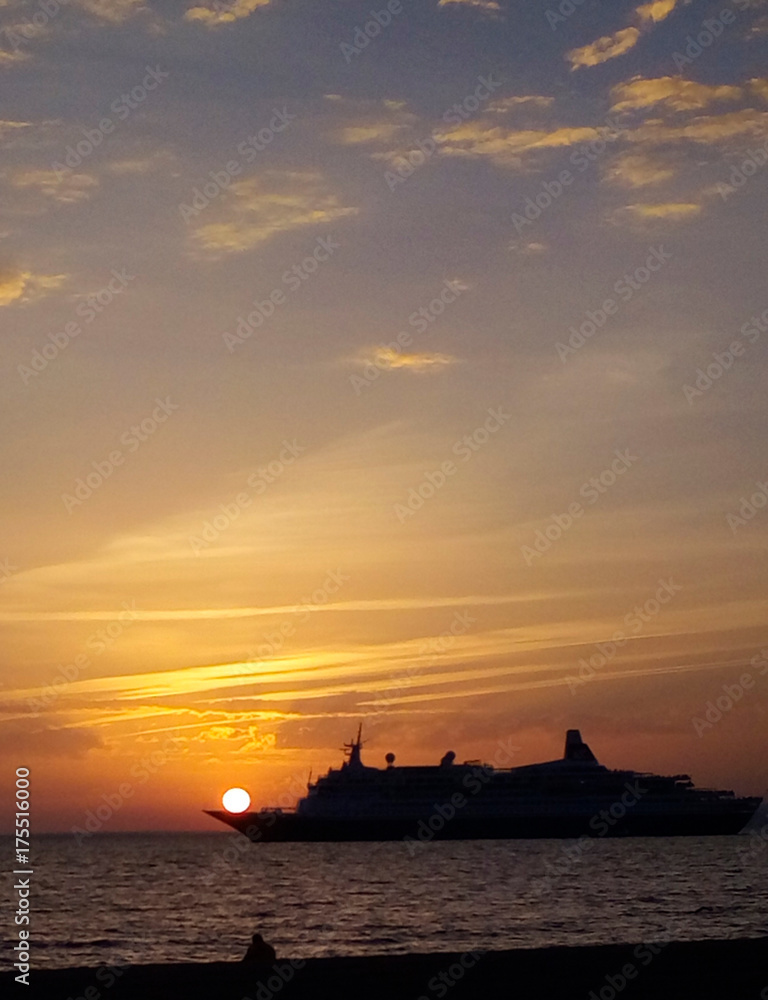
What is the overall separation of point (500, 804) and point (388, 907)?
7030cm

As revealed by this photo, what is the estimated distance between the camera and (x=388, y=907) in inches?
2195

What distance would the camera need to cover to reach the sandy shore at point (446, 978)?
14.6 m

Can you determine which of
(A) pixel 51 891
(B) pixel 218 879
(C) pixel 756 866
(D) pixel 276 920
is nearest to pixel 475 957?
(D) pixel 276 920

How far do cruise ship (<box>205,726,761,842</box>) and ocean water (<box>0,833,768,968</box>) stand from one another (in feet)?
74.2

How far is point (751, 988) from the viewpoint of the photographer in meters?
15.1

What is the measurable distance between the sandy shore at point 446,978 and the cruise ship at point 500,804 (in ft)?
354

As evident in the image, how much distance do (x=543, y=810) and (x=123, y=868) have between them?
4598 cm
